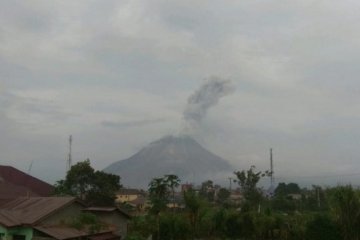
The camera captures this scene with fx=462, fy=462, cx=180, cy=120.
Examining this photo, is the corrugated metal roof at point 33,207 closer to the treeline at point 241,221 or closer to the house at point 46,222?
the house at point 46,222

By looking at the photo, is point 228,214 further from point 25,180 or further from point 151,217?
point 25,180

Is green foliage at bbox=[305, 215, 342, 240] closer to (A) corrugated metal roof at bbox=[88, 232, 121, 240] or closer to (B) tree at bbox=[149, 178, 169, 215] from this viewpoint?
(A) corrugated metal roof at bbox=[88, 232, 121, 240]

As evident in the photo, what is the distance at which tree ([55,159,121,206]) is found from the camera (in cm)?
4903

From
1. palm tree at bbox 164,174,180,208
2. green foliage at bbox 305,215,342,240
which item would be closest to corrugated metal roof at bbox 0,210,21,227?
green foliage at bbox 305,215,342,240

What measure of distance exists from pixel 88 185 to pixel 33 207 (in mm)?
19706

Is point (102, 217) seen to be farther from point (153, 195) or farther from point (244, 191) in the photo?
point (244, 191)

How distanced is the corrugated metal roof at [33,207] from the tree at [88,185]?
16.1 meters

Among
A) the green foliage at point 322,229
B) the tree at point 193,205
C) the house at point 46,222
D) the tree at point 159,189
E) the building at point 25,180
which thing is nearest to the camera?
the house at point 46,222

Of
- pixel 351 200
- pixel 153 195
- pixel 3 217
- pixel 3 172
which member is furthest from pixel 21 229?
pixel 3 172

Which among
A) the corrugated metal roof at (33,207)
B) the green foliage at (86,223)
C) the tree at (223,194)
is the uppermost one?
the tree at (223,194)

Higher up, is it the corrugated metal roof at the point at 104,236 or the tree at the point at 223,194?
the tree at the point at 223,194

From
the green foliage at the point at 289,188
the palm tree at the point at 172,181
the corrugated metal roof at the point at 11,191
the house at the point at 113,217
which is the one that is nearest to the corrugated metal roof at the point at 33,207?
the house at the point at 113,217

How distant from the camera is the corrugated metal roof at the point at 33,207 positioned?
27.5 m

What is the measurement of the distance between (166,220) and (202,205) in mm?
3788
